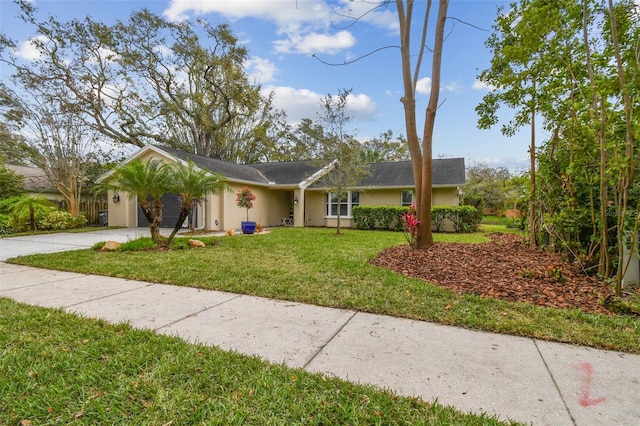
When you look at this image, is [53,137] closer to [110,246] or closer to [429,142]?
[110,246]

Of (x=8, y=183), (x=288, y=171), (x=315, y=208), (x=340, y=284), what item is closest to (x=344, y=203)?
(x=315, y=208)

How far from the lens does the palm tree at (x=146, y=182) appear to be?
8.22 meters

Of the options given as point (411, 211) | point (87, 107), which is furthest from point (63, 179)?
point (411, 211)

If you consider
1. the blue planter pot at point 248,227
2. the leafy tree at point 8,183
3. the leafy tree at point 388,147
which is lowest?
the blue planter pot at point 248,227

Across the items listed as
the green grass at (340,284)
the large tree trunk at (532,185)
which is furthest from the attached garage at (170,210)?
the large tree trunk at (532,185)

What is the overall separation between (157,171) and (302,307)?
6.75m

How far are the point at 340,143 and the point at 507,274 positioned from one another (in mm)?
9130

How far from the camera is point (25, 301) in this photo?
4.08 meters

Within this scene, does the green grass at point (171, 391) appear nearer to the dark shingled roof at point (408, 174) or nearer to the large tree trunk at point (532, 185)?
the large tree trunk at point (532, 185)

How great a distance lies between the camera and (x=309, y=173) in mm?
17656

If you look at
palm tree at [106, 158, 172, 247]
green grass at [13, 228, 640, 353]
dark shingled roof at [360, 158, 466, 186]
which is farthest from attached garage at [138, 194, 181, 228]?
dark shingled roof at [360, 158, 466, 186]

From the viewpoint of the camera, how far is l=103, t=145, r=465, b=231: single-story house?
14516 millimetres

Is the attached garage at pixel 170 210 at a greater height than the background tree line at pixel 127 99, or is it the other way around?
the background tree line at pixel 127 99

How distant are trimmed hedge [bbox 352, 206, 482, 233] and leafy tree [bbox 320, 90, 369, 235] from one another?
280cm
